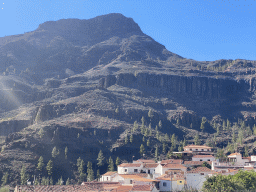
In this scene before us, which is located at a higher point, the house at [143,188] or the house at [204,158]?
the house at [143,188]

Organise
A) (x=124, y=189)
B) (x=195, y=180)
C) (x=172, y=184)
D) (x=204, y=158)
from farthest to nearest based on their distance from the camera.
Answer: (x=204, y=158) → (x=195, y=180) → (x=172, y=184) → (x=124, y=189)

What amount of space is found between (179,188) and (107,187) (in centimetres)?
1697

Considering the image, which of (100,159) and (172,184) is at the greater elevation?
(172,184)

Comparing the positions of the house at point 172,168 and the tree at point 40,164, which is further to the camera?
the tree at point 40,164

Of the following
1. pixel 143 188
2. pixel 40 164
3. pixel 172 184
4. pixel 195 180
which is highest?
pixel 143 188

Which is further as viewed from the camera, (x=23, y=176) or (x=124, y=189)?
(x=23, y=176)

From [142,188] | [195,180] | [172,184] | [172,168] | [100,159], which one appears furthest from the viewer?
[100,159]

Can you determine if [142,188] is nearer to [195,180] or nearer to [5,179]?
[195,180]

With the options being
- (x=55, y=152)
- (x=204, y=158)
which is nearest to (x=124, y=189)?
(x=204, y=158)

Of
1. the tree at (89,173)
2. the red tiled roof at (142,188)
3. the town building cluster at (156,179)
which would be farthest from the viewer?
the tree at (89,173)

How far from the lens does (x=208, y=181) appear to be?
230 ft

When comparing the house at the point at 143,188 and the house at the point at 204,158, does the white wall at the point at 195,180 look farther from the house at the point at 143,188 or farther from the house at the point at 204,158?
the house at the point at 204,158

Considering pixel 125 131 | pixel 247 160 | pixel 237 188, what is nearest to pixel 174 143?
pixel 125 131

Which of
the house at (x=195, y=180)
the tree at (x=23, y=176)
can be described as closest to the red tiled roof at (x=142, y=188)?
the house at (x=195, y=180)
